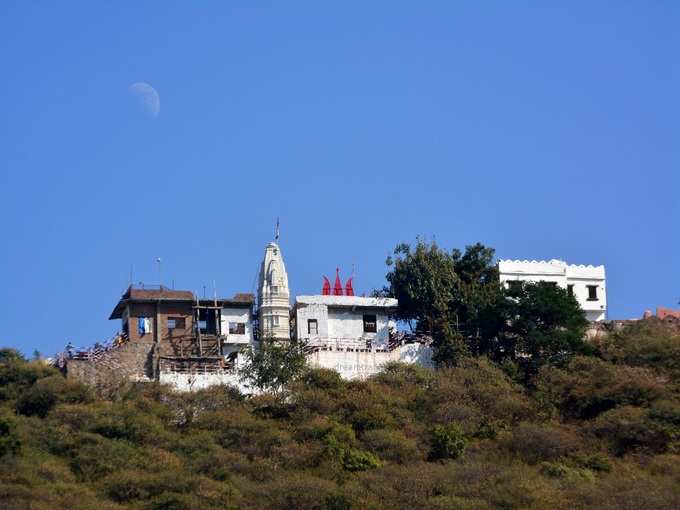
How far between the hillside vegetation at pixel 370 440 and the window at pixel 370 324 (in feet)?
15.3

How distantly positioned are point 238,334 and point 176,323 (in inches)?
110

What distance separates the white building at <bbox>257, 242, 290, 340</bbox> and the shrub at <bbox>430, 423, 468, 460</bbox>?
10.9m

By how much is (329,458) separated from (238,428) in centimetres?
401

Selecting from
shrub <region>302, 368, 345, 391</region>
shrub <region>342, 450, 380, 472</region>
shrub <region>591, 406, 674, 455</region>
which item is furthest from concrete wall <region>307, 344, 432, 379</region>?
shrub <region>591, 406, 674, 455</region>

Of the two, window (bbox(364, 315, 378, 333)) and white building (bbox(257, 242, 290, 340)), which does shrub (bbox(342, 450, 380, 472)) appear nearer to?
white building (bbox(257, 242, 290, 340))

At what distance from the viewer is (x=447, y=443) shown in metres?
66.1

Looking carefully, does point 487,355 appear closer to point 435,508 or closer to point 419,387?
point 419,387

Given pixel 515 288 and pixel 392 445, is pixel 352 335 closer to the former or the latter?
pixel 515 288

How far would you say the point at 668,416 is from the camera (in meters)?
66.6

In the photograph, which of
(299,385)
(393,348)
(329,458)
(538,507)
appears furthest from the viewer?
(393,348)

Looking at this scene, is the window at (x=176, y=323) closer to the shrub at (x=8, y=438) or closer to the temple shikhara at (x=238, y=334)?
the temple shikhara at (x=238, y=334)

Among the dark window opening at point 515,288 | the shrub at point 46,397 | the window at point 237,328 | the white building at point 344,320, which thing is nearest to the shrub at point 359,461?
the shrub at point 46,397

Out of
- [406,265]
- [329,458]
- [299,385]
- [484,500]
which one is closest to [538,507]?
[484,500]

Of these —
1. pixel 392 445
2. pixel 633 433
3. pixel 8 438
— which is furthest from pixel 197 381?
pixel 633 433
